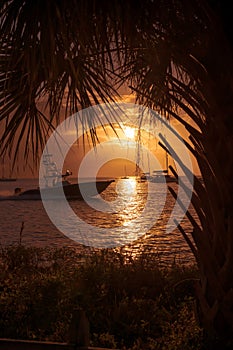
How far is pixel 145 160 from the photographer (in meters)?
6.09

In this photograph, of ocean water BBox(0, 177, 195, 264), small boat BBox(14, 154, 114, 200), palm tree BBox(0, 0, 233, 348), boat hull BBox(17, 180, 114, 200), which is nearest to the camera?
palm tree BBox(0, 0, 233, 348)

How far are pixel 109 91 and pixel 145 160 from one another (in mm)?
1642

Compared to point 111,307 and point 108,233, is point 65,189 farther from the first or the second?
point 111,307

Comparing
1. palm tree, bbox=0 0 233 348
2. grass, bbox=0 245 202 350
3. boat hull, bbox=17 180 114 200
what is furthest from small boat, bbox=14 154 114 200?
palm tree, bbox=0 0 233 348

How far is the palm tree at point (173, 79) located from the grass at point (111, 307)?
2.40ft

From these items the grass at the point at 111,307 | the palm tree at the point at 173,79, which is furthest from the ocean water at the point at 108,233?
the palm tree at the point at 173,79

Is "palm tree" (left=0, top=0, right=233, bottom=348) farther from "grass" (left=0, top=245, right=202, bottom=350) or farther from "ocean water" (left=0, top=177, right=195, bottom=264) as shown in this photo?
"ocean water" (left=0, top=177, right=195, bottom=264)

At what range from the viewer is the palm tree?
3676 mm

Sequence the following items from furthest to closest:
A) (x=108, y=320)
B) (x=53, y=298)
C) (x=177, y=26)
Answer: (x=53, y=298) < (x=108, y=320) < (x=177, y=26)

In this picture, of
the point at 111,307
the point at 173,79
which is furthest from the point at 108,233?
the point at 173,79

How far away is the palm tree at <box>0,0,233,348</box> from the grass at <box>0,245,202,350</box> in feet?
2.40

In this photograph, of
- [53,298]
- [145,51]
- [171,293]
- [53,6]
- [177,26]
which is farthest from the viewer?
[171,293]

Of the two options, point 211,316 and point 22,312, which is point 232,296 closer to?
point 211,316

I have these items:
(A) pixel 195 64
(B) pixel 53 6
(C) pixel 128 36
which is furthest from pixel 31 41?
(A) pixel 195 64
